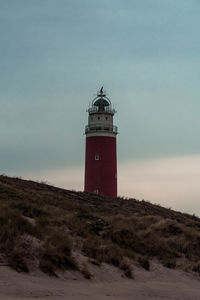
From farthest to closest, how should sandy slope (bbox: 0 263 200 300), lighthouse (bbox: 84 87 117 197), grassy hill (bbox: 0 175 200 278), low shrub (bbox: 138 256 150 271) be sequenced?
lighthouse (bbox: 84 87 117 197) → low shrub (bbox: 138 256 150 271) → grassy hill (bbox: 0 175 200 278) → sandy slope (bbox: 0 263 200 300)

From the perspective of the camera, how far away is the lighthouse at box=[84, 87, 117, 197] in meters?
54.2

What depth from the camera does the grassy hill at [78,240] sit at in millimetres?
13742

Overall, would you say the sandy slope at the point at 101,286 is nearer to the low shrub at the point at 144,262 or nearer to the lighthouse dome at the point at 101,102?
the low shrub at the point at 144,262

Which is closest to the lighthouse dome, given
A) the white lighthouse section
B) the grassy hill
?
the white lighthouse section

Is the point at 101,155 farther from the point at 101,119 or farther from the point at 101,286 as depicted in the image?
the point at 101,286

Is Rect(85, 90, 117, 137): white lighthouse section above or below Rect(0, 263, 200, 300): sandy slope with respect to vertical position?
above

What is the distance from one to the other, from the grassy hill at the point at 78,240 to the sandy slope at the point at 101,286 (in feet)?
1.46

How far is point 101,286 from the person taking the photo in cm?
1332

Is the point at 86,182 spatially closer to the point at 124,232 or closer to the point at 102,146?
the point at 102,146

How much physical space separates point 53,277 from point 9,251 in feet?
5.16

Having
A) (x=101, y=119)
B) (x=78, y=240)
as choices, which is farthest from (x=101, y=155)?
(x=78, y=240)

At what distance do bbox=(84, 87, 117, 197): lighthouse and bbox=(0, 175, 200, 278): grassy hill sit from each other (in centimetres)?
2539

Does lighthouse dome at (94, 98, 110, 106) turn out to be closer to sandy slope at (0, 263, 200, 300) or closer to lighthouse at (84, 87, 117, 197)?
lighthouse at (84, 87, 117, 197)

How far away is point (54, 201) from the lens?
88.5 feet
